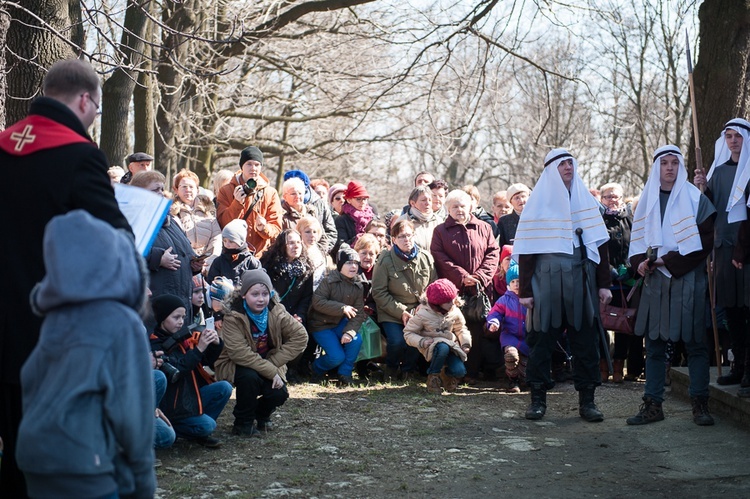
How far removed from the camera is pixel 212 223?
30.5 feet

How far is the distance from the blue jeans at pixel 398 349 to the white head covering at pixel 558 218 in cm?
212

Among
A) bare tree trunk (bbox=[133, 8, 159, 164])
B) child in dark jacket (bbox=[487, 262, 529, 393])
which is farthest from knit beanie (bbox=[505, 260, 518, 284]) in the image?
bare tree trunk (bbox=[133, 8, 159, 164])

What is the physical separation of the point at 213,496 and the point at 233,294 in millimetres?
2011

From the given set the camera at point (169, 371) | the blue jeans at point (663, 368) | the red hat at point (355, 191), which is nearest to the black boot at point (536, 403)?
the blue jeans at point (663, 368)

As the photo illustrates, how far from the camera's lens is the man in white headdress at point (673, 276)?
7223 mm

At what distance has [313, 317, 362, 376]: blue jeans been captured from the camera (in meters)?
9.20

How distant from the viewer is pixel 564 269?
748 cm

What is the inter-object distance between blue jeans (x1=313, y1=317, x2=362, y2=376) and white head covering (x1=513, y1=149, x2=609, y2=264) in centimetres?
233

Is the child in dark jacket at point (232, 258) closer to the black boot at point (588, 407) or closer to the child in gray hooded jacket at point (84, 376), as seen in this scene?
the black boot at point (588, 407)

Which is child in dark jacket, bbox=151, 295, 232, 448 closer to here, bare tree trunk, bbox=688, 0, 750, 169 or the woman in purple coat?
the woman in purple coat

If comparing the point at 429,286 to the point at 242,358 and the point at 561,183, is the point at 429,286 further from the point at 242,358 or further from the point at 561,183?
the point at 242,358

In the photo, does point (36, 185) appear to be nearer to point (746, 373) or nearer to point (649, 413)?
point (649, 413)

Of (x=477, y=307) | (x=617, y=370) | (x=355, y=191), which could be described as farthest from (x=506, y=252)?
(x=355, y=191)

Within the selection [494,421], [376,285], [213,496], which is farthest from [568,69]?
[213,496]
